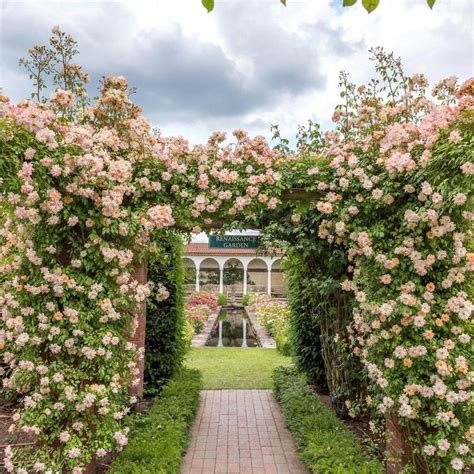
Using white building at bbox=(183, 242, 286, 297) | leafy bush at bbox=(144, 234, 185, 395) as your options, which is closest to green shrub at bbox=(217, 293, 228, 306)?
white building at bbox=(183, 242, 286, 297)

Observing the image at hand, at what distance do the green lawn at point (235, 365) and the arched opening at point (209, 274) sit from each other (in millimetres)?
15833

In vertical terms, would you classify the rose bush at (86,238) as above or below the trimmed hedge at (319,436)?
above

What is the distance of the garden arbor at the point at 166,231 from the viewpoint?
2.74 metres

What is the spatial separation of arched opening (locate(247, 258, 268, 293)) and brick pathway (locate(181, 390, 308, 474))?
2064cm

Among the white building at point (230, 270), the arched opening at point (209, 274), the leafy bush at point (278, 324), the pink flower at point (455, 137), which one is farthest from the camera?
the arched opening at point (209, 274)

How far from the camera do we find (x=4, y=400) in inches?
201

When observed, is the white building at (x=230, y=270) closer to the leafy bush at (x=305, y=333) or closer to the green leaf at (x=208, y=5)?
the leafy bush at (x=305, y=333)

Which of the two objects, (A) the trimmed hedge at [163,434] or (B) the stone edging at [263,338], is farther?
(B) the stone edging at [263,338]

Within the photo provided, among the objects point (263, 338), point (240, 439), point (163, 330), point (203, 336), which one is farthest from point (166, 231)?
point (203, 336)

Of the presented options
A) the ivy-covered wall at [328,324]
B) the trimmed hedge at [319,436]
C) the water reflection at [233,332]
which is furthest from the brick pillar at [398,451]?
the water reflection at [233,332]

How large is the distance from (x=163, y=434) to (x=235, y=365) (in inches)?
166

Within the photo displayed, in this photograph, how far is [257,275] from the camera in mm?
27328

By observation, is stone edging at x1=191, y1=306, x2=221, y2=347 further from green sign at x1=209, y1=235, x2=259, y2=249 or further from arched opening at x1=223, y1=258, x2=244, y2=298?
arched opening at x1=223, y1=258, x2=244, y2=298

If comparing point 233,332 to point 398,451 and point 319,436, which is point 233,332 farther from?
point 398,451
